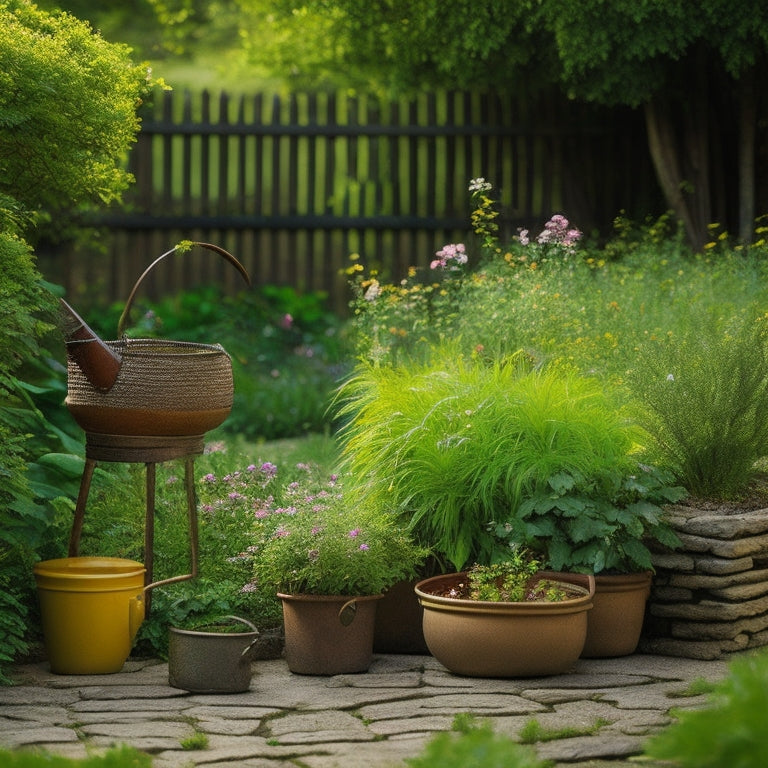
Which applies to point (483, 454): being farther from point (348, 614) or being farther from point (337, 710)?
point (337, 710)

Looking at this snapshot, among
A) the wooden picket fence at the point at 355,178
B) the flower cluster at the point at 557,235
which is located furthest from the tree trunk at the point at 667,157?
the flower cluster at the point at 557,235

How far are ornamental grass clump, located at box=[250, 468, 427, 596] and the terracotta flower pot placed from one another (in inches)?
2.4

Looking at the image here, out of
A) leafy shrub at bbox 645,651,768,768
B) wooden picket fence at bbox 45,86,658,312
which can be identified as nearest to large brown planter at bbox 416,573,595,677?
leafy shrub at bbox 645,651,768,768

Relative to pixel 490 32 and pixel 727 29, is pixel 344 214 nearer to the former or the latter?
pixel 490 32

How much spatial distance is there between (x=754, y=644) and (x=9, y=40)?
381 cm

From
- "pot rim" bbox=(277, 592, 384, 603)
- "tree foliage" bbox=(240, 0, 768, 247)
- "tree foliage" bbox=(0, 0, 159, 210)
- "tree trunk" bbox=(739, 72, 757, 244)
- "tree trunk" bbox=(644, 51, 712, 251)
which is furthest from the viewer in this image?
"tree trunk" bbox=(644, 51, 712, 251)

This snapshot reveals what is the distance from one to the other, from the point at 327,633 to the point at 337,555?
0.30 meters

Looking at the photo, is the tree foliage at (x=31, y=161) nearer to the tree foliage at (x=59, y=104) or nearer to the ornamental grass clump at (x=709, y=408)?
the tree foliage at (x=59, y=104)

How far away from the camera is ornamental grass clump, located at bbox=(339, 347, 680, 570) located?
16.4 feet

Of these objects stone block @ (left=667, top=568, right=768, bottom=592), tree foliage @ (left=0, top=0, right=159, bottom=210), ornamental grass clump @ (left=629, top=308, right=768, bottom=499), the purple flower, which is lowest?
stone block @ (left=667, top=568, right=768, bottom=592)

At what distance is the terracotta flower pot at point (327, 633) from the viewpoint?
4738 mm

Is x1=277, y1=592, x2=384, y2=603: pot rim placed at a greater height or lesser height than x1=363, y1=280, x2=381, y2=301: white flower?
lesser

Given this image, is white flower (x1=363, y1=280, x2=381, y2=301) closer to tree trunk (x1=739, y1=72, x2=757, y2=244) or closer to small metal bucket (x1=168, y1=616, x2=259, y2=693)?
small metal bucket (x1=168, y1=616, x2=259, y2=693)

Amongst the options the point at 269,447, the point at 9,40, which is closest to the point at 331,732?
the point at 9,40
